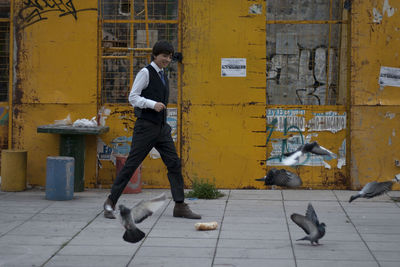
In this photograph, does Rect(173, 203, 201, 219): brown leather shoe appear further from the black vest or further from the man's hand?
the man's hand

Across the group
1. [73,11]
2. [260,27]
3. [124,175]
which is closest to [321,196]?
[260,27]

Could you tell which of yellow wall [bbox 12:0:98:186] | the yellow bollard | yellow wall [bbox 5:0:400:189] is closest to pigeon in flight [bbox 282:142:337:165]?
yellow wall [bbox 5:0:400:189]

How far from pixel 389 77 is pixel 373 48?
49 cm

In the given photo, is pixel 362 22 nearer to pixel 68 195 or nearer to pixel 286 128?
pixel 286 128

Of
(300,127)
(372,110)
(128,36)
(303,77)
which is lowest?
(300,127)

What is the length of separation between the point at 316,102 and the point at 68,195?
399cm

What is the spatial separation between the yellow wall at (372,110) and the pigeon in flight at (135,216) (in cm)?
459

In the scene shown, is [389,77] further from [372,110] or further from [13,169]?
[13,169]

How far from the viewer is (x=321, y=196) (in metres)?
8.70

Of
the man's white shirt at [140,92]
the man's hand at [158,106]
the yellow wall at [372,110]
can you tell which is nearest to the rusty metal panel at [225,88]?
the yellow wall at [372,110]

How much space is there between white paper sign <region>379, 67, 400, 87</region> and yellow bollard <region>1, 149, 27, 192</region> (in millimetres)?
5375

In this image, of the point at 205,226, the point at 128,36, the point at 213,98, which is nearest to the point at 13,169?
the point at 128,36

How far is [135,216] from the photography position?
16.7ft

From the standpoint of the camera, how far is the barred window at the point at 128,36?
9.32 m
